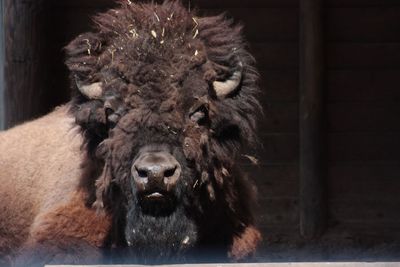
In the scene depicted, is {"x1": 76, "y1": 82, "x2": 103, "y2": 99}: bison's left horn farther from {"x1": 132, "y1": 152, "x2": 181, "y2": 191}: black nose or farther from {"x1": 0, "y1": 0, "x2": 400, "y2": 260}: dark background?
→ {"x1": 0, "y1": 0, "x2": 400, "y2": 260}: dark background

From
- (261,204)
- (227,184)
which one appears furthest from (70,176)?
(261,204)

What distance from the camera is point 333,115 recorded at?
9805 millimetres

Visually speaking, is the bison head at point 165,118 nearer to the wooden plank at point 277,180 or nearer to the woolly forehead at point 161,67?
the woolly forehead at point 161,67

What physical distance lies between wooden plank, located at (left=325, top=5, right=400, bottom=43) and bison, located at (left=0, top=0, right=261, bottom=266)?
11.1 feet

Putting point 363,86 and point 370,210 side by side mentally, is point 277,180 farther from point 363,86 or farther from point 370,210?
point 363,86

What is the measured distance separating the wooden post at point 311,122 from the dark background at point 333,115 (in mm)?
58

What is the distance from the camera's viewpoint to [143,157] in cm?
551

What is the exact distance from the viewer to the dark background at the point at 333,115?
9703 millimetres

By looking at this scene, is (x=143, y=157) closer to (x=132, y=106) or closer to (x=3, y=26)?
(x=132, y=106)

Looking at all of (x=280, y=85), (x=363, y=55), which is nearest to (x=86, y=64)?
(x=280, y=85)

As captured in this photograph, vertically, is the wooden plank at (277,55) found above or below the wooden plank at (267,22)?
below

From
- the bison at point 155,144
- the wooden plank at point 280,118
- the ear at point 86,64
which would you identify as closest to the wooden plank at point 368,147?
the wooden plank at point 280,118

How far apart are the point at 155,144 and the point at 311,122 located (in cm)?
407

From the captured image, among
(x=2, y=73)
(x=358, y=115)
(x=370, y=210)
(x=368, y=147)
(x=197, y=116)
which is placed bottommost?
(x=370, y=210)
